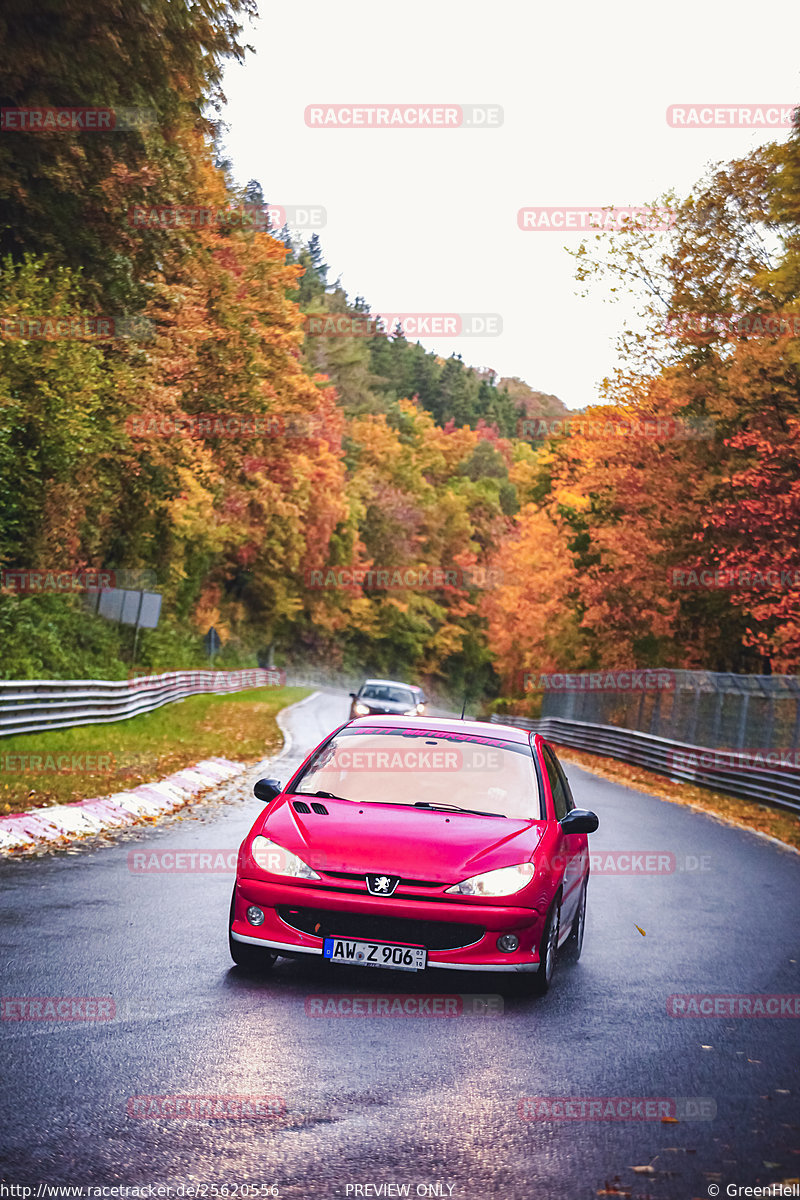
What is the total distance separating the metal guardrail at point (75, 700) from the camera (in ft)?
63.7

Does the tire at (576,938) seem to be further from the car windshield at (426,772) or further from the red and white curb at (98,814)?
the red and white curb at (98,814)

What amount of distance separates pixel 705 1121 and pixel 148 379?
2594 centimetres

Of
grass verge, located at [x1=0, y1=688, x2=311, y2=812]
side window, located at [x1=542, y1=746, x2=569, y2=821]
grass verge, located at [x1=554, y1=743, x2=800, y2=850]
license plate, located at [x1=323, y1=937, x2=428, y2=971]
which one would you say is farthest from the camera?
grass verge, located at [x1=554, y1=743, x2=800, y2=850]

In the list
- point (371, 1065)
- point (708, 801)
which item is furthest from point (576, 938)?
point (708, 801)

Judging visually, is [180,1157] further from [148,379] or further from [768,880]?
[148,379]

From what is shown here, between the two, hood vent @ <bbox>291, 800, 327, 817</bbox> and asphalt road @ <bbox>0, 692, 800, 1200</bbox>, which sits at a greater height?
hood vent @ <bbox>291, 800, 327, 817</bbox>

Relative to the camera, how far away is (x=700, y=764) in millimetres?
28422

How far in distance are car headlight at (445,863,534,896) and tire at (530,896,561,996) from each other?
0.27m

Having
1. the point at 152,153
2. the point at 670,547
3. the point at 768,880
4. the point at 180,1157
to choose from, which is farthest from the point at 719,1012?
the point at 670,547

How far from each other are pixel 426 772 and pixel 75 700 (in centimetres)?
1639

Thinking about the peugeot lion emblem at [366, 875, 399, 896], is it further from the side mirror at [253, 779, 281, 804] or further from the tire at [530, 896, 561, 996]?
the side mirror at [253, 779, 281, 804]

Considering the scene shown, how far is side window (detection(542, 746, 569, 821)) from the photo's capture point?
881 cm

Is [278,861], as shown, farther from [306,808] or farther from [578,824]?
[578,824]

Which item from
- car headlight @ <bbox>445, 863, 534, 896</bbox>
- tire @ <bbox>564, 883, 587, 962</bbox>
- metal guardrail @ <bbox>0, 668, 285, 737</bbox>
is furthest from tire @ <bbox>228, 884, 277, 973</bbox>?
metal guardrail @ <bbox>0, 668, 285, 737</bbox>
